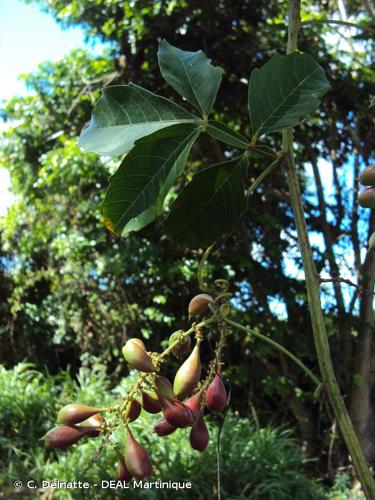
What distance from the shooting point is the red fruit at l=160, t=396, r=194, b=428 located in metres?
0.45

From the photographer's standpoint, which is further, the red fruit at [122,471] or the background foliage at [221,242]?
the background foliage at [221,242]

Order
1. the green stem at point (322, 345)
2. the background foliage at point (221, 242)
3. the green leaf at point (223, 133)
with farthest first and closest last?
the background foliage at point (221, 242), the green leaf at point (223, 133), the green stem at point (322, 345)

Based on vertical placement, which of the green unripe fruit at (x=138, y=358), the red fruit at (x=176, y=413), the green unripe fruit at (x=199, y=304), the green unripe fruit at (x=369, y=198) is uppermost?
the green unripe fruit at (x=369, y=198)

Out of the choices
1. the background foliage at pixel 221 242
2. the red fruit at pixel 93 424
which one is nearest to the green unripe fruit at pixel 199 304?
the red fruit at pixel 93 424

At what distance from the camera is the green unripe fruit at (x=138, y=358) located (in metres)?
0.45

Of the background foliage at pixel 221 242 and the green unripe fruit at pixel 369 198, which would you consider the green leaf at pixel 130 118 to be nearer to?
the green unripe fruit at pixel 369 198

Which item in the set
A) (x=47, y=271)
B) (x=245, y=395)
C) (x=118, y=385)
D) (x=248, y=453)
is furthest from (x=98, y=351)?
(x=248, y=453)

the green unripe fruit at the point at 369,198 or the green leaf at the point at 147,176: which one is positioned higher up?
the green leaf at the point at 147,176

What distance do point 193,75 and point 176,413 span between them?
0.33 metres

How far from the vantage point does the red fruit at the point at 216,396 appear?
50 centimetres

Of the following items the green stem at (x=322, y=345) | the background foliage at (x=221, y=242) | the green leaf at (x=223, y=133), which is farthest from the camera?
the background foliage at (x=221, y=242)

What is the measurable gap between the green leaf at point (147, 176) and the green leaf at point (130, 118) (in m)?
0.01

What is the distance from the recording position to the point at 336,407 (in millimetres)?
425

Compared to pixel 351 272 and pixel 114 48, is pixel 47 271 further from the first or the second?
pixel 351 272
